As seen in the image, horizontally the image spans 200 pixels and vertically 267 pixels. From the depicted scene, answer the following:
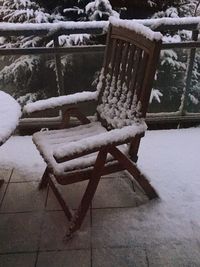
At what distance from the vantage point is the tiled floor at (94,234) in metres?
2.33

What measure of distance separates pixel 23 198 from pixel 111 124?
94 centimetres

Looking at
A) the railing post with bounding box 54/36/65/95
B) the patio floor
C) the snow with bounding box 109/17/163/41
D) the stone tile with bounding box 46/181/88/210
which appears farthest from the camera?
the railing post with bounding box 54/36/65/95

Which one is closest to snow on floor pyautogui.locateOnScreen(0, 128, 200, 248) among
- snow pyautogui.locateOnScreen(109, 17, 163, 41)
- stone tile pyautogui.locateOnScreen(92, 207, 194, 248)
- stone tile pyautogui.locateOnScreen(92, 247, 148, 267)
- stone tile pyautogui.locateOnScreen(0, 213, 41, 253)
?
stone tile pyautogui.locateOnScreen(92, 207, 194, 248)

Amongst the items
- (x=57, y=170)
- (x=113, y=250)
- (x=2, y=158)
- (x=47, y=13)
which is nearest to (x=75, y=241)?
(x=113, y=250)

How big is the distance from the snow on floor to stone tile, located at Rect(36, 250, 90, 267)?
0.40 meters

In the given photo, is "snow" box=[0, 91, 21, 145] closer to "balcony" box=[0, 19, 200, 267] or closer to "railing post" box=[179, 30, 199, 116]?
"balcony" box=[0, 19, 200, 267]

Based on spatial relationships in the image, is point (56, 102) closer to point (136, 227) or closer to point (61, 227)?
point (61, 227)

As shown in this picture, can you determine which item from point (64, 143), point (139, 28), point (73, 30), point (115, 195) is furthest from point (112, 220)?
point (73, 30)

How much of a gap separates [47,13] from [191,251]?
4242 mm

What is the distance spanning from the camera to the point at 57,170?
2385 millimetres

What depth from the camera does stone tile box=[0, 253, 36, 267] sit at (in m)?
2.32

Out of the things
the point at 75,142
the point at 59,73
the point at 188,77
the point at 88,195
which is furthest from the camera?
the point at 188,77

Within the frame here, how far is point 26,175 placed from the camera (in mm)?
3182

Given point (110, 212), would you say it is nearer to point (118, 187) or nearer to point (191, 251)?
point (118, 187)
